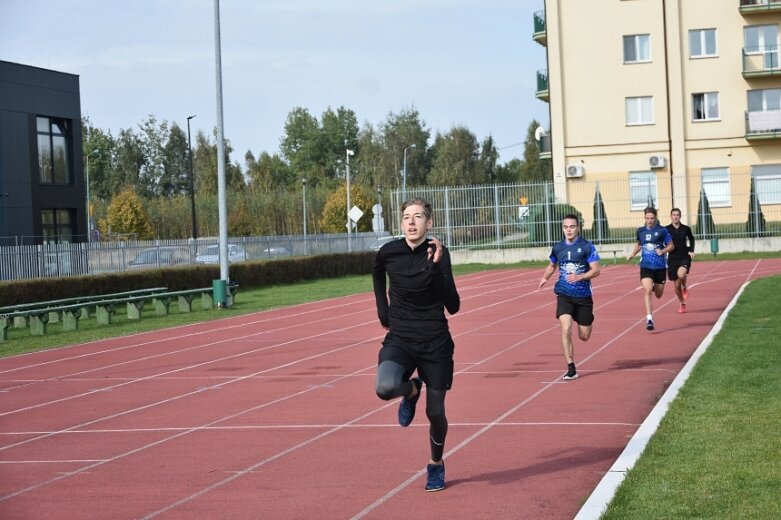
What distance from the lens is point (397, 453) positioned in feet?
31.4

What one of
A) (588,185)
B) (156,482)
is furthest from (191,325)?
(588,185)

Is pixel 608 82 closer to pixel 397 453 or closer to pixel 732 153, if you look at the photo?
pixel 732 153

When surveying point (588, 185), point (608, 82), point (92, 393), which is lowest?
point (92, 393)

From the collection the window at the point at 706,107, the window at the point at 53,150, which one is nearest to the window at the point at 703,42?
the window at the point at 706,107

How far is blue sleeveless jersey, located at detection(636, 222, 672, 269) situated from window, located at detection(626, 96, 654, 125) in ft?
122

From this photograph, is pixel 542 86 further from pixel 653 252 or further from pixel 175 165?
pixel 175 165

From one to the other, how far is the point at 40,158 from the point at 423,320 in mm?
37219

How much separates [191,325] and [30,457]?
1542 centimetres

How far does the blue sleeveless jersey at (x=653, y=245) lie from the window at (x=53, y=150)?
93.1 ft

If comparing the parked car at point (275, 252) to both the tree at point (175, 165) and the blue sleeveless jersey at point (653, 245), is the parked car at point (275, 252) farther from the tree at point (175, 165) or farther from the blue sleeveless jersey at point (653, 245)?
the tree at point (175, 165)

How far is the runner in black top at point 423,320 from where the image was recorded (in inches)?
315

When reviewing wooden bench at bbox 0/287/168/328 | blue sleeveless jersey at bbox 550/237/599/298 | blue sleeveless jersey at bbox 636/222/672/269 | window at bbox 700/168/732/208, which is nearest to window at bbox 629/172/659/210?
window at bbox 700/168/732/208

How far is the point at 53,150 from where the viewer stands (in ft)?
143

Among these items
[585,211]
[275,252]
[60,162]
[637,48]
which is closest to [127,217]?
[275,252]
